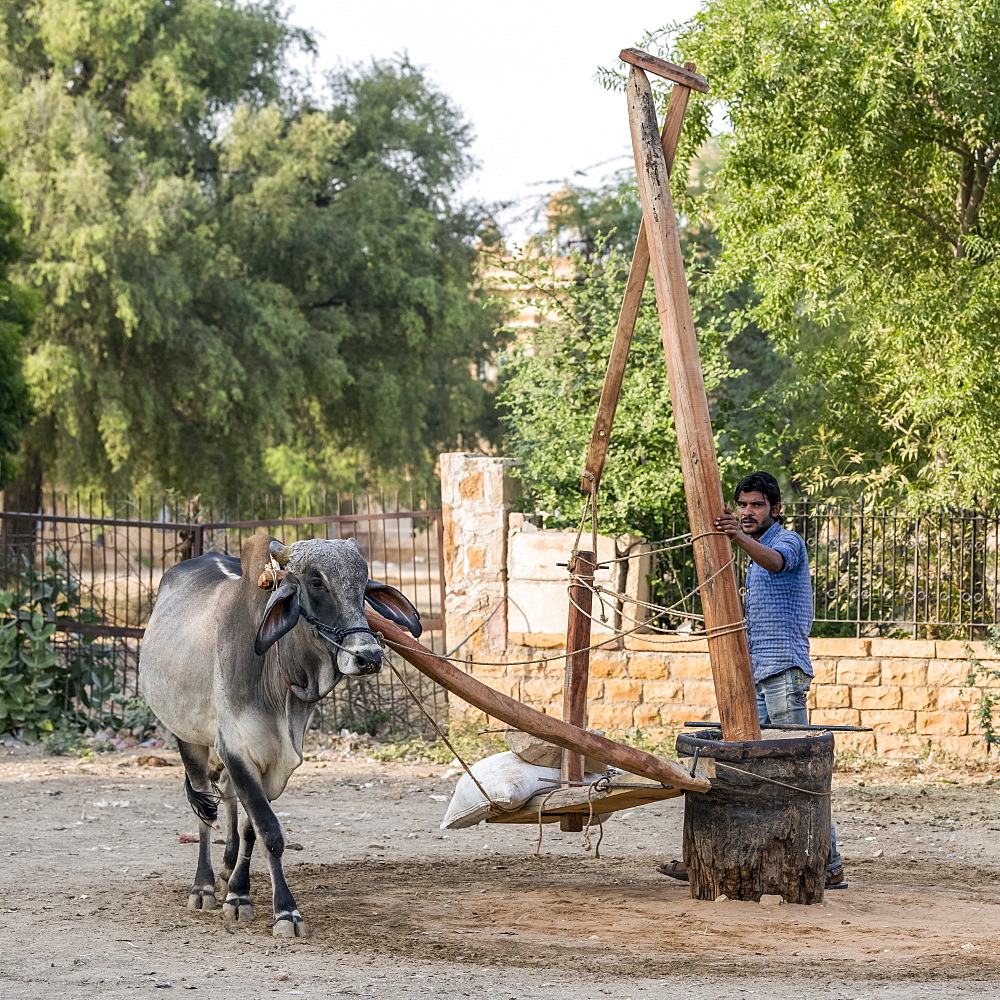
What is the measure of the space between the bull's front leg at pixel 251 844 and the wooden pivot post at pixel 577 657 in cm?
129

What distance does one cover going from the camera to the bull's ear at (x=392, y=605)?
5941 mm

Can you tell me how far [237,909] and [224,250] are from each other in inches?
722

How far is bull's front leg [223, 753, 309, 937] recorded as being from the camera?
561 cm

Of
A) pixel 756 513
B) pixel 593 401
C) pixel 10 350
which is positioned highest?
pixel 10 350

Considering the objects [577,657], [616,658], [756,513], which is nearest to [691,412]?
[756,513]

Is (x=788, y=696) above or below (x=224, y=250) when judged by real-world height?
below

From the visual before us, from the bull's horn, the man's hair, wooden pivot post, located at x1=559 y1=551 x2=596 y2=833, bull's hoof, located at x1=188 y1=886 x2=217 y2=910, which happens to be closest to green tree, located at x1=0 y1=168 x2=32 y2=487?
bull's hoof, located at x1=188 y1=886 x2=217 y2=910

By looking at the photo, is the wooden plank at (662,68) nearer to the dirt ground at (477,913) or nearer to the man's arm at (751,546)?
the man's arm at (751,546)

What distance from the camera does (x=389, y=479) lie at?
26047 mm

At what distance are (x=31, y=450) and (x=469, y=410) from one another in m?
8.95

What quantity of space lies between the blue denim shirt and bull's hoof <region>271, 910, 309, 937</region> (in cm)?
245

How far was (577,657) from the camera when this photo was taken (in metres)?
6.43

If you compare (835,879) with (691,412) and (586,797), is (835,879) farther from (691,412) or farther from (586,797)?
(691,412)

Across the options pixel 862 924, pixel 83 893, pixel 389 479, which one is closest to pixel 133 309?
pixel 389 479
